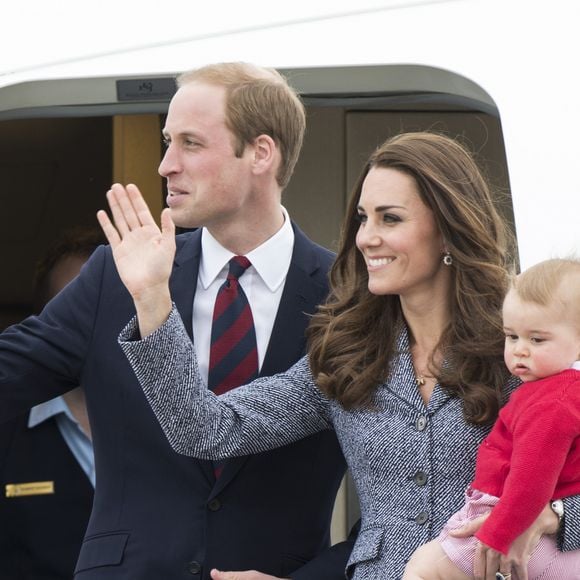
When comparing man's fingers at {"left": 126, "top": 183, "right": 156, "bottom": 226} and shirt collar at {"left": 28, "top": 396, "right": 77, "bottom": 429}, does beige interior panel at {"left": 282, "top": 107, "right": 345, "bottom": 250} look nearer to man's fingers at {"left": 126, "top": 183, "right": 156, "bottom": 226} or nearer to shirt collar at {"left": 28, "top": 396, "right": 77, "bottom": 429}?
shirt collar at {"left": 28, "top": 396, "right": 77, "bottom": 429}

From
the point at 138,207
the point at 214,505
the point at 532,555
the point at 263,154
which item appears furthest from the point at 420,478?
the point at 263,154

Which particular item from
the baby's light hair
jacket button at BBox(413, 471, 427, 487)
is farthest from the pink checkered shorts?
the baby's light hair

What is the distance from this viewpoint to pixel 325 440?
9.04 feet

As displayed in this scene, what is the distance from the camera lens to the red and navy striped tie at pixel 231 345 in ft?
8.81

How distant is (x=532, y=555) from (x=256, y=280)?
0.87 meters

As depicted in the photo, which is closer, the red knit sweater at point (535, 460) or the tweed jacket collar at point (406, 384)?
the red knit sweater at point (535, 460)

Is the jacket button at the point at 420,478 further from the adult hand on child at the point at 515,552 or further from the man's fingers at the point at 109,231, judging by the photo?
the man's fingers at the point at 109,231

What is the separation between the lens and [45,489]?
359cm

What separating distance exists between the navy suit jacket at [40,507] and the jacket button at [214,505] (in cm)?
103

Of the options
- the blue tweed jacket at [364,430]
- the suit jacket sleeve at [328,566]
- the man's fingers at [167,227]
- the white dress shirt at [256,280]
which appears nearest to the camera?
the blue tweed jacket at [364,430]

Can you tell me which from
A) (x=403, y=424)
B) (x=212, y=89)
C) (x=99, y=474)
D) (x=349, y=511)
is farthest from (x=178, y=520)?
(x=349, y=511)

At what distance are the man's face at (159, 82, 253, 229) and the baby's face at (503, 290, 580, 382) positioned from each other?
0.73 m

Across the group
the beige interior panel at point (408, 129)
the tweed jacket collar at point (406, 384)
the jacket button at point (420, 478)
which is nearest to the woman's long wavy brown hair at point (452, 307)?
the tweed jacket collar at point (406, 384)

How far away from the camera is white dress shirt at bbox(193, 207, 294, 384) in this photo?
275cm
